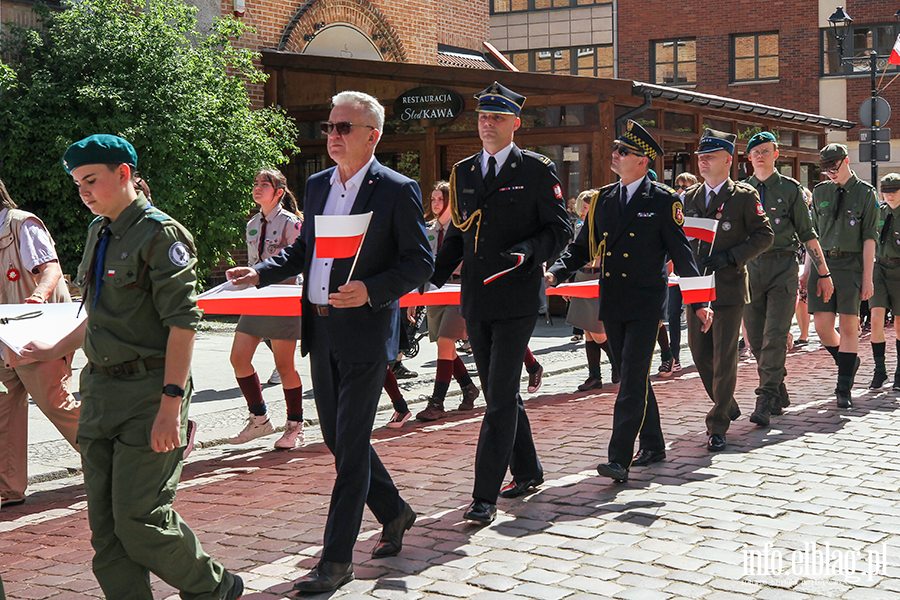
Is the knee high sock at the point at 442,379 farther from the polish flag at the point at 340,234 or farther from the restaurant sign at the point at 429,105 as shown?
the restaurant sign at the point at 429,105

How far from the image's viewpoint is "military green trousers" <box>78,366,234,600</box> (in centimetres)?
381

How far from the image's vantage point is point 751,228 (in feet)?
24.4

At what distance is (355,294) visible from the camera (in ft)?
14.5

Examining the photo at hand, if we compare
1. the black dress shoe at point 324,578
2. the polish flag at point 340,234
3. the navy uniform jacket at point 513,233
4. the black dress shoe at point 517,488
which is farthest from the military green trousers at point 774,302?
the black dress shoe at point 324,578

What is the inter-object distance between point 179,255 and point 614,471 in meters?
3.21

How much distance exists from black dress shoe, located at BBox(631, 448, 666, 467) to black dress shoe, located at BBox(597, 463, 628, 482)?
57 cm

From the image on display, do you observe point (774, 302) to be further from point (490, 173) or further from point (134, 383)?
point (134, 383)

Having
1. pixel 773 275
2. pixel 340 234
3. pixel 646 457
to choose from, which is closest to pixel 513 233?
pixel 340 234

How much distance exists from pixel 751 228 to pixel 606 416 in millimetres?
2125

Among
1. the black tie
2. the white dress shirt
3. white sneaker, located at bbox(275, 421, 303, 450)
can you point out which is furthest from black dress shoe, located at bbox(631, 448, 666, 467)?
the white dress shirt

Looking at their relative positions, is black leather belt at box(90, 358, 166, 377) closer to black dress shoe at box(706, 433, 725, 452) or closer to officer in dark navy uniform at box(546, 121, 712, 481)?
officer in dark navy uniform at box(546, 121, 712, 481)

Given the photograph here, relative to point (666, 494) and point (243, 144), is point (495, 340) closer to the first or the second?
point (666, 494)

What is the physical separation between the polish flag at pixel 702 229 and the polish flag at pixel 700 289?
0.93 ft

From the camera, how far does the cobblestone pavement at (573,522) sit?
15.0 feet
